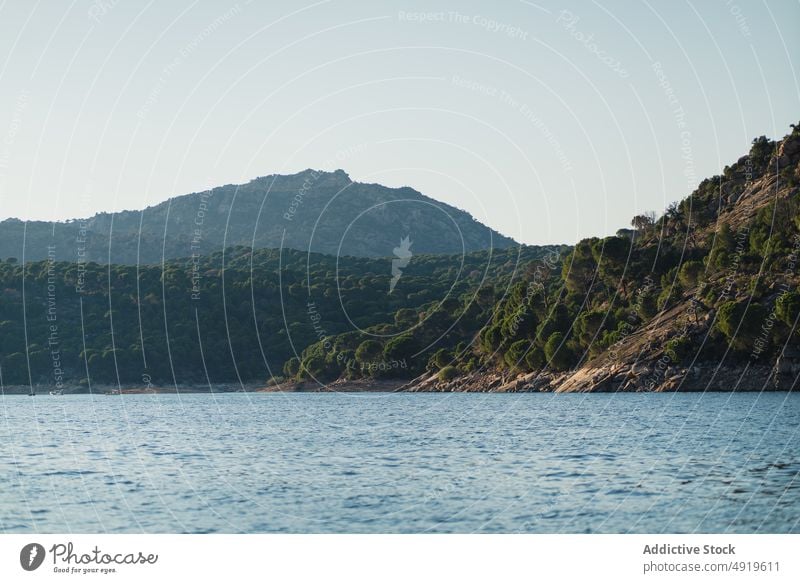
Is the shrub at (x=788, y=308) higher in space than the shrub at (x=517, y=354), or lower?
higher

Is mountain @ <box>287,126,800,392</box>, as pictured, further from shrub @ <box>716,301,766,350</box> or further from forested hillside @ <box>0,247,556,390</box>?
forested hillside @ <box>0,247,556,390</box>

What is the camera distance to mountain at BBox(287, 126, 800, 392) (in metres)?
120

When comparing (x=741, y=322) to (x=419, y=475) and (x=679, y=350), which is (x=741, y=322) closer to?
(x=679, y=350)

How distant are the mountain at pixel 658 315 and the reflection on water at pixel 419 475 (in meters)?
37.7

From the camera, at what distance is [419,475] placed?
1741 inches

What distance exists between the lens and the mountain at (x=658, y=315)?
119812mm

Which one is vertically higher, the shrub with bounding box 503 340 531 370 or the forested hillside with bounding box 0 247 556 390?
the forested hillside with bounding box 0 247 556 390

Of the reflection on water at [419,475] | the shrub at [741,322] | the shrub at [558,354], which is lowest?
the reflection on water at [419,475]

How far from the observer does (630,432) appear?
211 feet

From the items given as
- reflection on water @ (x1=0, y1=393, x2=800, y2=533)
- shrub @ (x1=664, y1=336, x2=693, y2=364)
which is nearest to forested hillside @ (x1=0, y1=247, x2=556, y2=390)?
shrub @ (x1=664, y1=336, x2=693, y2=364)

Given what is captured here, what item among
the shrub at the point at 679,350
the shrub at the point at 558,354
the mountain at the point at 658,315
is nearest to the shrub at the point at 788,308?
the mountain at the point at 658,315

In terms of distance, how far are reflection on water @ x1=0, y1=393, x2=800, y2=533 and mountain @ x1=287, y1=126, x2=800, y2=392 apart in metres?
37.7

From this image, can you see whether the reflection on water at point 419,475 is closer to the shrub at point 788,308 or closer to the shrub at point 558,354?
the shrub at point 788,308

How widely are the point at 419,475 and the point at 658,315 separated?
95518 mm
